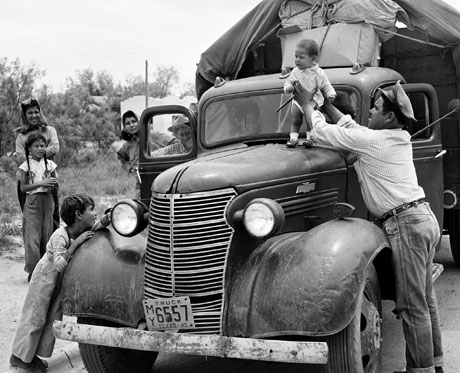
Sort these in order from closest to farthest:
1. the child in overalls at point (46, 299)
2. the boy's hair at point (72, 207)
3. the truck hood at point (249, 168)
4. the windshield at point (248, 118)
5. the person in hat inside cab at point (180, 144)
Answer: the truck hood at point (249, 168), the child in overalls at point (46, 299), the boy's hair at point (72, 207), the windshield at point (248, 118), the person in hat inside cab at point (180, 144)

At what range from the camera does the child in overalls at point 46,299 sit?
485 cm

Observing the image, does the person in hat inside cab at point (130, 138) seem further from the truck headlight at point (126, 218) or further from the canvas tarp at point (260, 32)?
the truck headlight at point (126, 218)

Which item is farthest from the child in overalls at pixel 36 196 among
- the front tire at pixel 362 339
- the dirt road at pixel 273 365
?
the front tire at pixel 362 339

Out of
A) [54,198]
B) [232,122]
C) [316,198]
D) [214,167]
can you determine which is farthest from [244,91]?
[54,198]

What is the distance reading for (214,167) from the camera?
4227mm

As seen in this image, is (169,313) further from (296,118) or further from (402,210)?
(296,118)

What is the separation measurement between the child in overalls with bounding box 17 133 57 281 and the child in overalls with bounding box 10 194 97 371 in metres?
2.49

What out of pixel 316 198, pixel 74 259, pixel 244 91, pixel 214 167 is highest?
pixel 244 91

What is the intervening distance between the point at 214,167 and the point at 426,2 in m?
3.48

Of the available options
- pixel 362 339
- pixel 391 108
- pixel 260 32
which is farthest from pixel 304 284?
pixel 260 32

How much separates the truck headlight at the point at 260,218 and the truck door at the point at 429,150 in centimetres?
213

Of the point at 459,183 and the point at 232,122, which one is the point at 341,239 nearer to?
the point at 232,122

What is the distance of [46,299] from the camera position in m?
4.89

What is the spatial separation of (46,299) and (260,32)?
369 centimetres
